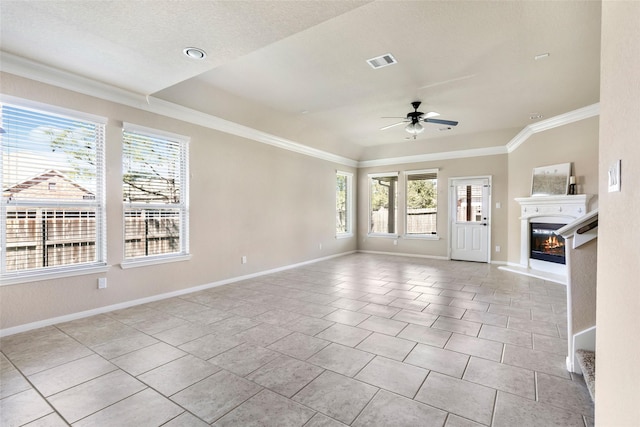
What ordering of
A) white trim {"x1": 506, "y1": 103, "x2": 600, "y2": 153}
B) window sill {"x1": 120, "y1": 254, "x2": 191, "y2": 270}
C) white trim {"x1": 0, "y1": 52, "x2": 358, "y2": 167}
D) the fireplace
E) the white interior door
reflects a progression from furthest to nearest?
the white interior door, the fireplace, white trim {"x1": 506, "y1": 103, "x2": 600, "y2": 153}, window sill {"x1": 120, "y1": 254, "x2": 191, "y2": 270}, white trim {"x1": 0, "y1": 52, "x2": 358, "y2": 167}

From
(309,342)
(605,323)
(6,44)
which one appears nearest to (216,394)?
(309,342)

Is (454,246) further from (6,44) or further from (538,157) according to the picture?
(6,44)

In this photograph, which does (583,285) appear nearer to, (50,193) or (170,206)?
(170,206)

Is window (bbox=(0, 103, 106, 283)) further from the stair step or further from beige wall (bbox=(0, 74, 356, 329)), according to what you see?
the stair step

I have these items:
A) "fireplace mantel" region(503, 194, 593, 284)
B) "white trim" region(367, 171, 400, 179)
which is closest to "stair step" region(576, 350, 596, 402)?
"fireplace mantel" region(503, 194, 593, 284)

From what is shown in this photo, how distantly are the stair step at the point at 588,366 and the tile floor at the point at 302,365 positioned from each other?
13 cm

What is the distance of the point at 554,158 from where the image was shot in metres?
5.52

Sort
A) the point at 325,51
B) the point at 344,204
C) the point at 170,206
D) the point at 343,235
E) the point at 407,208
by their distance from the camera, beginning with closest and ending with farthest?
the point at 325,51
the point at 170,206
the point at 407,208
the point at 343,235
the point at 344,204

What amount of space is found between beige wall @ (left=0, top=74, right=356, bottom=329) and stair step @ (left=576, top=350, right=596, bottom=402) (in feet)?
15.0

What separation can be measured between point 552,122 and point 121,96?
7035 millimetres

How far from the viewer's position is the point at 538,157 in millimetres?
5859

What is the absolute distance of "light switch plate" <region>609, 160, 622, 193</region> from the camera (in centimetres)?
105

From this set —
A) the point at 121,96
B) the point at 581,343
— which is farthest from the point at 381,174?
the point at 581,343

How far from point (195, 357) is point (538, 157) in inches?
264
